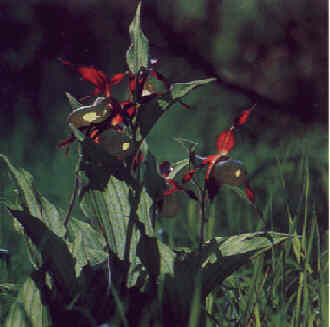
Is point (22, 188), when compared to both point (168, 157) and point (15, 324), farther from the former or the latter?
point (168, 157)

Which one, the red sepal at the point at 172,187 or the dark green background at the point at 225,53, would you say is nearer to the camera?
the red sepal at the point at 172,187

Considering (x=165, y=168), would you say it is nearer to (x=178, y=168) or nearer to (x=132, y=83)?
(x=178, y=168)

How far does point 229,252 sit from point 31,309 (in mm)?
254

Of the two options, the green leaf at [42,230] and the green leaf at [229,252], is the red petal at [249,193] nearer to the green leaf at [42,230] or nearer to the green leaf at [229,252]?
the green leaf at [229,252]

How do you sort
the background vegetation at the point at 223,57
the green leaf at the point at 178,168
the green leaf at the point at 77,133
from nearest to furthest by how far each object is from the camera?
the green leaf at the point at 77,133, the green leaf at the point at 178,168, the background vegetation at the point at 223,57

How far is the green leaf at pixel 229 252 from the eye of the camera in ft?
1.83

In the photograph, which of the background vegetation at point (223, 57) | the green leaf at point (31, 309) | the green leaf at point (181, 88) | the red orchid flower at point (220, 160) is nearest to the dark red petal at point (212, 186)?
the red orchid flower at point (220, 160)

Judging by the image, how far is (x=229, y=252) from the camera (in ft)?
1.85

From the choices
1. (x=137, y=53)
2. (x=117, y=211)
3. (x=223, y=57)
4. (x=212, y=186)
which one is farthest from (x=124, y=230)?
(x=223, y=57)

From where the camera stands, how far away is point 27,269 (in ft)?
3.33

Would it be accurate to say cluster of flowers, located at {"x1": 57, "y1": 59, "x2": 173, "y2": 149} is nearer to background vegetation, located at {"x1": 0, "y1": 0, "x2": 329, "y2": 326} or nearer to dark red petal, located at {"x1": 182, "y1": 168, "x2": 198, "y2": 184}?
dark red petal, located at {"x1": 182, "y1": 168, "x2": 198, "y2": 184}

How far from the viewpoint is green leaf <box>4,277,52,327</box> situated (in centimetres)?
52

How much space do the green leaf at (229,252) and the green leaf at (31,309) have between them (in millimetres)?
192

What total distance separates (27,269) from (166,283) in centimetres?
57
